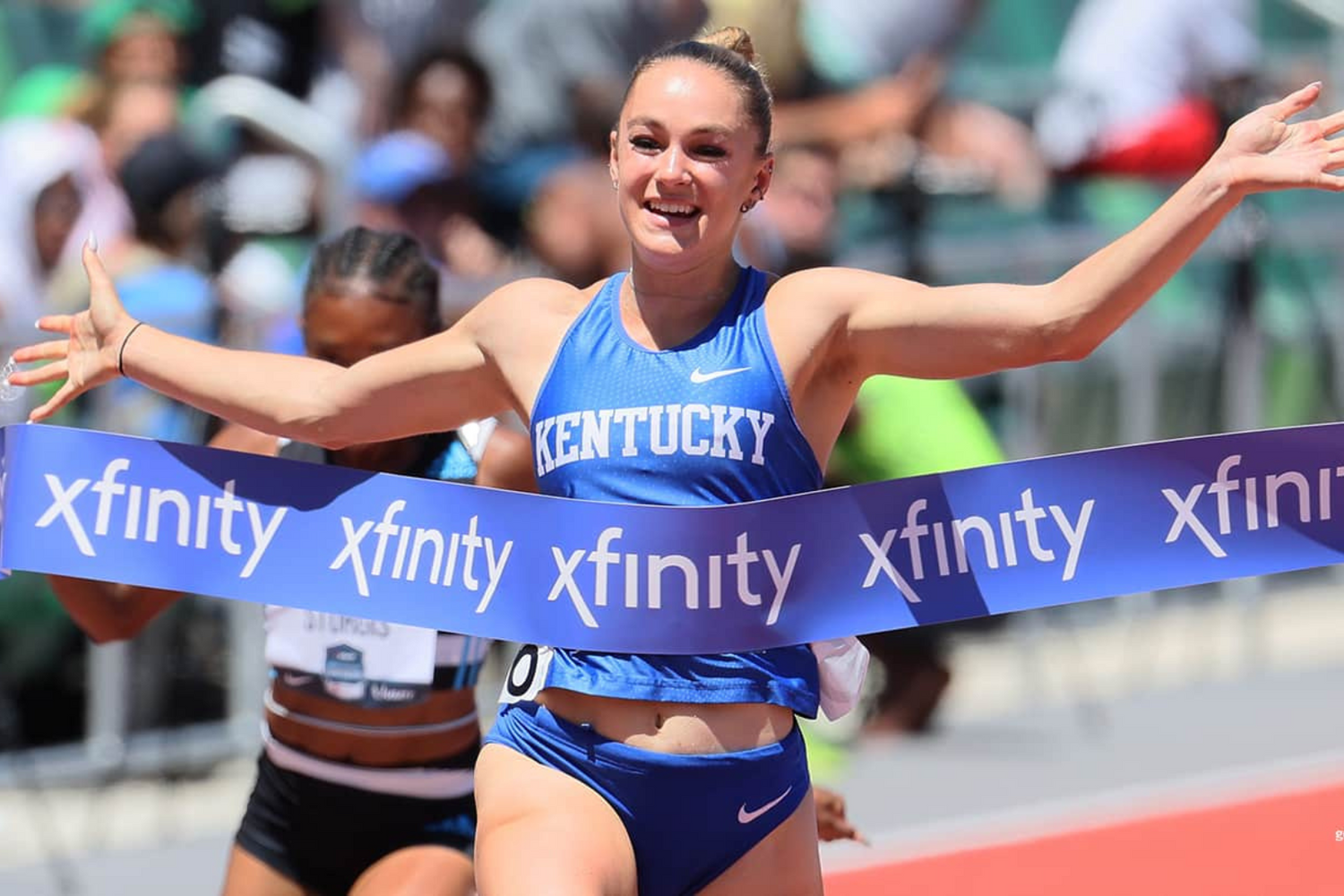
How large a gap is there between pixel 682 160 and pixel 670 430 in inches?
17.4

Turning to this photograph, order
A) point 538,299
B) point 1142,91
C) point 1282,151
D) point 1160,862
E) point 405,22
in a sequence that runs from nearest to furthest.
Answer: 1. point 1282,151
2. point 538,299
3. point 1160,862
4. point 405,22
5. point 1142,91

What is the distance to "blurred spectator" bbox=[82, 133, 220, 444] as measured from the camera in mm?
7215

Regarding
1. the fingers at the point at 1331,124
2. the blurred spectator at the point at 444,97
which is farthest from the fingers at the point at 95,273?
the blurred spectator at the point at 444,97

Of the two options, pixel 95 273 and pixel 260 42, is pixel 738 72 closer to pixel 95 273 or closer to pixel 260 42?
pixel 95 273

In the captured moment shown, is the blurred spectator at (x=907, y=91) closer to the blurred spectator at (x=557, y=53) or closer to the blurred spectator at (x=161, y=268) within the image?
the blurred spectator at (x=557, y=53)

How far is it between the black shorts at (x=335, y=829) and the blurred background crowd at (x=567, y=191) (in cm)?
276

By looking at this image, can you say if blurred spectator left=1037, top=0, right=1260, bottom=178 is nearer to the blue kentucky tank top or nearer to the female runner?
the female runner

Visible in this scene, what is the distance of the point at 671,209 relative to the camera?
364cm

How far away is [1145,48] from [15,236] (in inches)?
200

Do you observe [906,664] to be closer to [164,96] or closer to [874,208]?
[874,208]

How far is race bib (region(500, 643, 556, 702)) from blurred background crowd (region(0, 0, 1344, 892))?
3327 mm

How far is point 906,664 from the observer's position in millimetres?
8328

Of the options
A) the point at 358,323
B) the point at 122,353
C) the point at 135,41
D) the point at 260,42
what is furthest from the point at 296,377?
the point at 260,42

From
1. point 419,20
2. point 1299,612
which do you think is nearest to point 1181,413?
point 1299,612
